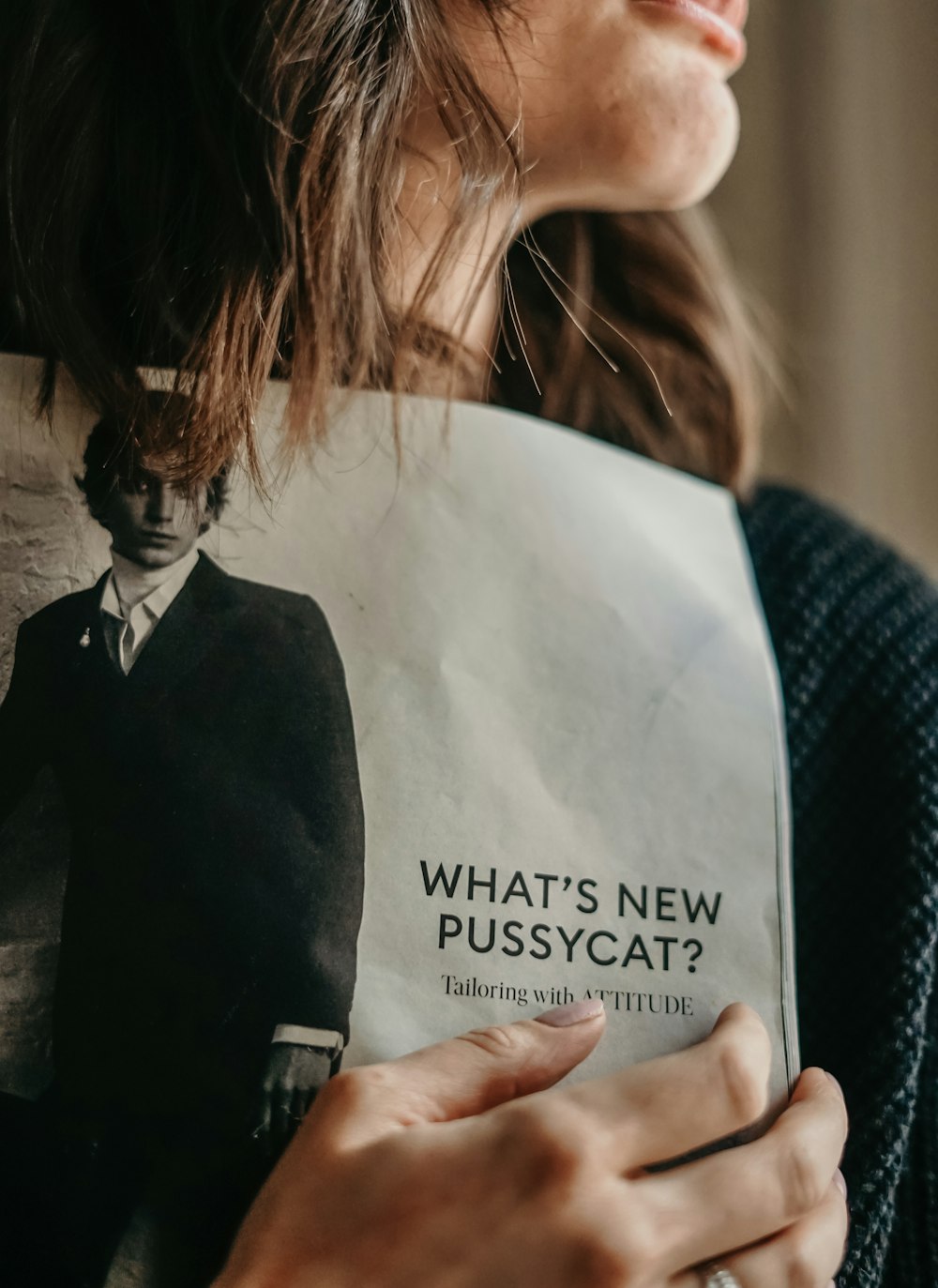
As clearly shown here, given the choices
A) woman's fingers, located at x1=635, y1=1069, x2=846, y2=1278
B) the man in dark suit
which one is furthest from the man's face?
woman's fingers, located at x1=635, y1=1069, x2=846, y2=1278

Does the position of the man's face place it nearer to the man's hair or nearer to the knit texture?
the man's hair

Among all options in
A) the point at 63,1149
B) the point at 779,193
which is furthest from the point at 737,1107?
the point at 779,193

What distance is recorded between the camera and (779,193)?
75 cm

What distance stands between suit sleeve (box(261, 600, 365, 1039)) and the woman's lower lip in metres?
0.25

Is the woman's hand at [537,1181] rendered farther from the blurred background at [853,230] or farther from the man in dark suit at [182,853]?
the blurred background at [853,230]

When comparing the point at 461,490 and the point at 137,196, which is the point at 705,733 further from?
the point at 137,196

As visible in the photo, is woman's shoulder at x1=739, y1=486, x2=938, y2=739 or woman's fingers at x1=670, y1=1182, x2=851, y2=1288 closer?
woman's fingers at x1=670, y1=1182, x2=851, y2=1288

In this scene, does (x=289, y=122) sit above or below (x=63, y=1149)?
above

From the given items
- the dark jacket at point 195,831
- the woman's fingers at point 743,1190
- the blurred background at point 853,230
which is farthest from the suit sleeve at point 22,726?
the blurred background at point 853,230

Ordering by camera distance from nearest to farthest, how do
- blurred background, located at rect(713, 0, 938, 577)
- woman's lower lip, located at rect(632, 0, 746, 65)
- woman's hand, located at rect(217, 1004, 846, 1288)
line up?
woman's hand, located at rect(217, 1004, 846, 1288) → woman's lower lip, located at rect(632, 0, 746, 65) → blurred background, located at rect(713, 0, 938, 577)

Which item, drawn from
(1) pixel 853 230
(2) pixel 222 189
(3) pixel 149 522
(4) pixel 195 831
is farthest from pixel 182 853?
(1) pixel 853 230

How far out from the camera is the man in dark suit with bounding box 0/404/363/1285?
0.27m

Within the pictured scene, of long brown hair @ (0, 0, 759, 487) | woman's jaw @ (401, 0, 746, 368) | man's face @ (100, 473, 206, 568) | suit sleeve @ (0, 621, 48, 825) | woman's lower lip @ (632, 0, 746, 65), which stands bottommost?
suit sleeve @ (0, 621, 48, 825)

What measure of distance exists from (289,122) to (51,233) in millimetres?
92
